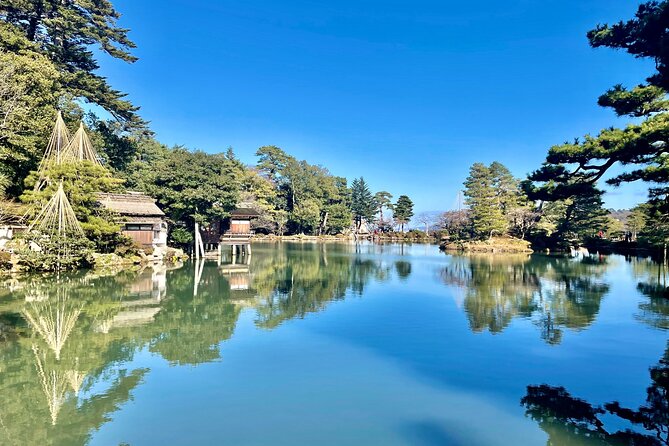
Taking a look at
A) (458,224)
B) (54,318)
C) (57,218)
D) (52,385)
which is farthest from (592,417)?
(458,224)

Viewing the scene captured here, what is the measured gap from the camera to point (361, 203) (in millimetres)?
69000

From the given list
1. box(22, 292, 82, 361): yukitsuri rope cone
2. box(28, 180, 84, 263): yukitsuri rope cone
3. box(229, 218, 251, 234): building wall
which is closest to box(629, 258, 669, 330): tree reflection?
box(22, 292, 82, 361): yukitsuri rope cone

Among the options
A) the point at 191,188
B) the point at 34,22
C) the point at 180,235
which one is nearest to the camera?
the point at 34,22

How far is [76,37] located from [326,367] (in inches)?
1056

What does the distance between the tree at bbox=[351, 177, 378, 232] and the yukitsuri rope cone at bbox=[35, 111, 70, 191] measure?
2003 inches

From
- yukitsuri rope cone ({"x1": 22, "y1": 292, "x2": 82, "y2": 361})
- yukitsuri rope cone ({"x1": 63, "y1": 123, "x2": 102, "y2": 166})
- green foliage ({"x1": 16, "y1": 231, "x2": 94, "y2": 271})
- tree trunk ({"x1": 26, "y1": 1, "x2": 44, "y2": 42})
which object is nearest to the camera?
yukitsuri rope cone ({"x1": 22, "y1": 292, "x2": 82, "y2": 361})

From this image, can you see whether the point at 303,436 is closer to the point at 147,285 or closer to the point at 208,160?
the point at 147,285

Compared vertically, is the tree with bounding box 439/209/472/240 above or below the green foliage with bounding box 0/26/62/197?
below

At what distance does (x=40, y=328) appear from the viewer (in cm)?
967

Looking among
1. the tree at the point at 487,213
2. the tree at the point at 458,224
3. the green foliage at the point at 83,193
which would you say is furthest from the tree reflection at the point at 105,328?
the tree at the point at 458,224

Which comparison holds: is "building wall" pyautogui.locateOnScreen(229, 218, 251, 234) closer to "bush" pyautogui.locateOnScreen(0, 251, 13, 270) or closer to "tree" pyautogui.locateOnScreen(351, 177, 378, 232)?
"bush" pyautogui.locateOnScreen(0, 251, 13, 270)

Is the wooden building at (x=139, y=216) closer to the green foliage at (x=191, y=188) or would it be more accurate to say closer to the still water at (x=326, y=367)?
the green foliage at (x=191, y=188)

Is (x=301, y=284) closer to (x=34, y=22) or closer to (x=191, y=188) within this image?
(x=191, y=188)

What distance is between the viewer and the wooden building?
916 inches
